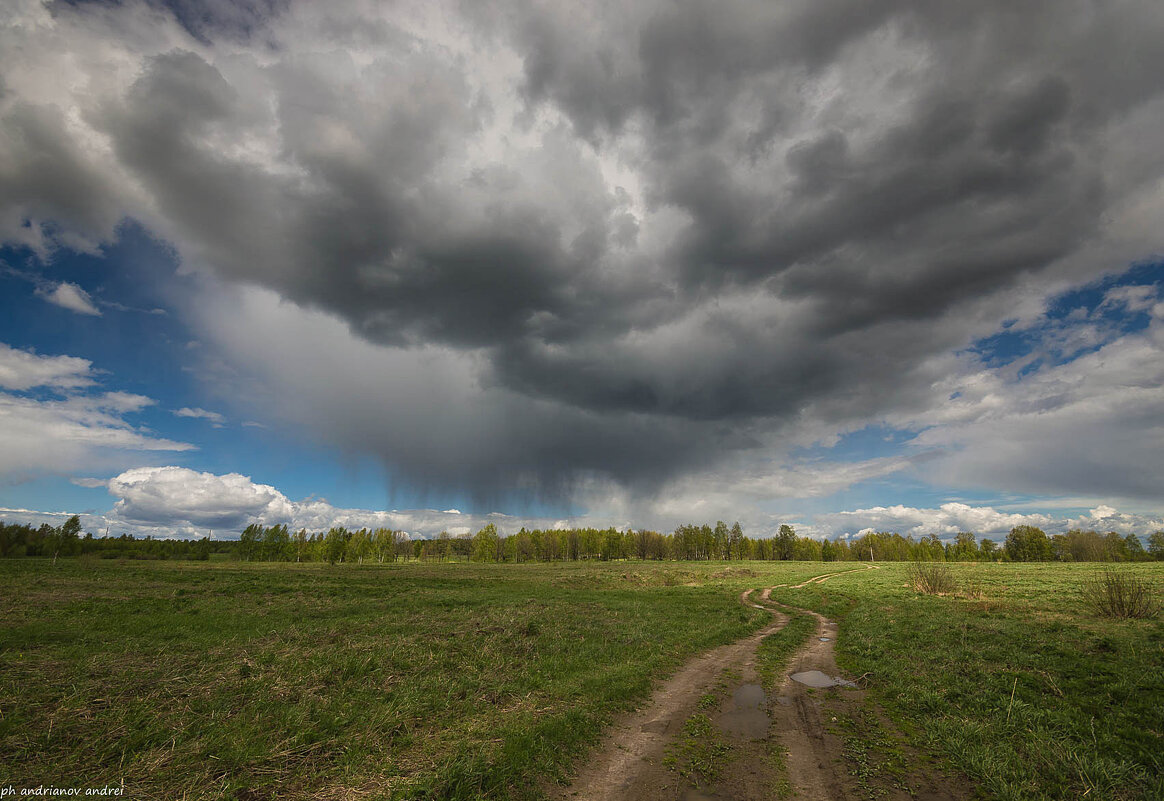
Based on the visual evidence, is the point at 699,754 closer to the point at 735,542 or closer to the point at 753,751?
the point at 753,751

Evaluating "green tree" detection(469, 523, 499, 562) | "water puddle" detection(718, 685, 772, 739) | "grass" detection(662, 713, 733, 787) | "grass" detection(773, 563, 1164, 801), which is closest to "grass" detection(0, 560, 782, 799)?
"grass" detection(662, 713, 733, 787)

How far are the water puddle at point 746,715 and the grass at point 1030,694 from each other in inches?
146

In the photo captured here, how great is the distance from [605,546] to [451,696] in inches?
6881

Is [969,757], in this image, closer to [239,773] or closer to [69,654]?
[239,773]

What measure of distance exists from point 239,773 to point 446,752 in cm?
391

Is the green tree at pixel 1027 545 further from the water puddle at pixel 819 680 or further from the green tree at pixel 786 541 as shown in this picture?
the water puddle at pixel 819 680

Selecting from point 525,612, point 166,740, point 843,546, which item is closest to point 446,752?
point 166,740

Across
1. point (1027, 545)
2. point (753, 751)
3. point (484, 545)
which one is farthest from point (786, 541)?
point (753, 751)

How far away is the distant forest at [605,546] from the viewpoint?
436 feet

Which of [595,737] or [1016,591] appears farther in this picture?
[1016,591]

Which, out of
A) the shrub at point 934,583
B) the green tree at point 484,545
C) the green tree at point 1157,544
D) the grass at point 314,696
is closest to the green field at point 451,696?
the grass at point 314,696

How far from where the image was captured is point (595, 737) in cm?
1146

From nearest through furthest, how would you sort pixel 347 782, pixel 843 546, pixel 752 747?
pixel 347 782 → pixel 752 747 → pixel 843 546

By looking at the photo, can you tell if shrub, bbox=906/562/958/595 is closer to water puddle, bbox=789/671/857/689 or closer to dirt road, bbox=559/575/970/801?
water puddle, bbox=789/671/857/689
